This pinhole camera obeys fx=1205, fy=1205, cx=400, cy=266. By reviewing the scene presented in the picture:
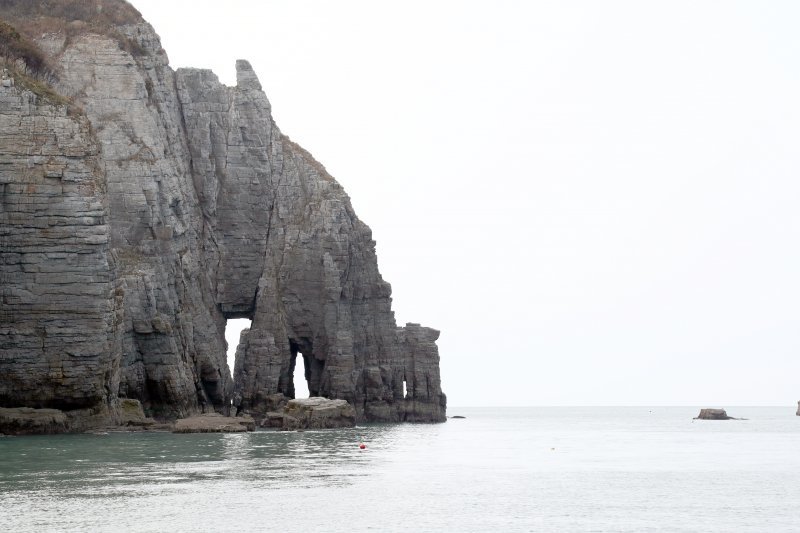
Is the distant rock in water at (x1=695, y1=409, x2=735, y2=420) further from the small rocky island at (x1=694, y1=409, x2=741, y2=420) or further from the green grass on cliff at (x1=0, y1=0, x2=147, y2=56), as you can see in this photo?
the green grass on cliff at (x1=0, y1=0, x2=147, y2=56)

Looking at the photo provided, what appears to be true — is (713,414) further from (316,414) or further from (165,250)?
(165,250)

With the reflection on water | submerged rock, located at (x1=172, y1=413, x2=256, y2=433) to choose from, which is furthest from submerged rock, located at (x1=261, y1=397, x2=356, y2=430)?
the reflection on water

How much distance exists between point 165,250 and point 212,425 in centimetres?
2182

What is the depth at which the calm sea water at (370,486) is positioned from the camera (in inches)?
1820

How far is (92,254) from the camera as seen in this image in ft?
298

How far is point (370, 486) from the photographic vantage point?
59188 mm

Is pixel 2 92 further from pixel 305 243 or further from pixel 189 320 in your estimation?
pixel 305 243

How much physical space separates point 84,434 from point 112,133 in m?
34.3

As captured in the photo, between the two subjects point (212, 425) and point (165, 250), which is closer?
point (212, 425)

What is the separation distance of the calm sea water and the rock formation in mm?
10631

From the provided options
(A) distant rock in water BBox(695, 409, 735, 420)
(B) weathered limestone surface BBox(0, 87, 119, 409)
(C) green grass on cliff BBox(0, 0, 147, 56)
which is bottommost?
(A) distant rock in water BBox(695, 409, 735, 420)

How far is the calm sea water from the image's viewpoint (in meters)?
46.2

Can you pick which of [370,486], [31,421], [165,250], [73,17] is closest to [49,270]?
[31,421]

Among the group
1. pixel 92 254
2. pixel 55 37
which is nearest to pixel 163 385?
pixel 92 254
